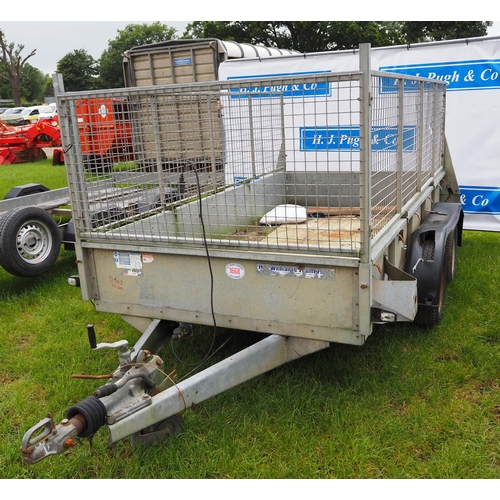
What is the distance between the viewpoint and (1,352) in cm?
445

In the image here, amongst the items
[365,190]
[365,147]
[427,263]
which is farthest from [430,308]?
[365,147]

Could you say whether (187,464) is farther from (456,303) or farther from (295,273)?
(456,303)

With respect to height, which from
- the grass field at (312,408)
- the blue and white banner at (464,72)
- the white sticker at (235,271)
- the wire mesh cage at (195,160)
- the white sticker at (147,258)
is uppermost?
the blue and white banner at (464,72)

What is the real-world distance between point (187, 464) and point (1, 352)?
2296 mm

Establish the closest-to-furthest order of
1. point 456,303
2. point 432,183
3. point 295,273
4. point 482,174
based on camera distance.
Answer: point 295,273 → point 456,303 → point 432,183 → point 482,174

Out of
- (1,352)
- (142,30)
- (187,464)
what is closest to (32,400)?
(1,352)

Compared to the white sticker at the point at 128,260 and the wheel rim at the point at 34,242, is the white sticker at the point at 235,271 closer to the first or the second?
the white sticker at the point at 128,260

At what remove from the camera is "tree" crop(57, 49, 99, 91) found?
4747cm

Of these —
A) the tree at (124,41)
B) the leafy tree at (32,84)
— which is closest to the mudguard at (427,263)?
the tree at (124,41)

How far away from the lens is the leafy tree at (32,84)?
69.1m

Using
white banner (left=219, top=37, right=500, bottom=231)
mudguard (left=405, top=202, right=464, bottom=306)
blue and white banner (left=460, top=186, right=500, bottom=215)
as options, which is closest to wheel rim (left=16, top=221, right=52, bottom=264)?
mudguard (left=405, top=202, right=464, bottom=306)

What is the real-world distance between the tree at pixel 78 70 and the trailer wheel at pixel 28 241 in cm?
4514

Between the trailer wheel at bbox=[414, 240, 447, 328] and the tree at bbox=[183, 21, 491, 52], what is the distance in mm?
29514

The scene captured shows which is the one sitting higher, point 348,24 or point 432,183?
point 348,24
